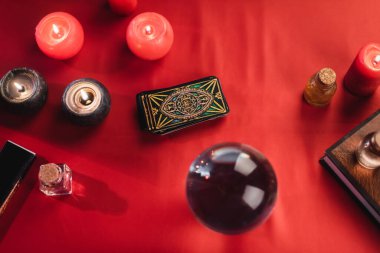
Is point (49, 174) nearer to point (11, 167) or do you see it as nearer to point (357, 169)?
point (11, 167)

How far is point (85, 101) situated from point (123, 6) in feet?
0.76

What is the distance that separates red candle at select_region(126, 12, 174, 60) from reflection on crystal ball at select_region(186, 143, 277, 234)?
0.30 meters

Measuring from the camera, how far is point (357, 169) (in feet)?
2.12

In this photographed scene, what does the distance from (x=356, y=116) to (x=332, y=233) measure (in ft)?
0.76

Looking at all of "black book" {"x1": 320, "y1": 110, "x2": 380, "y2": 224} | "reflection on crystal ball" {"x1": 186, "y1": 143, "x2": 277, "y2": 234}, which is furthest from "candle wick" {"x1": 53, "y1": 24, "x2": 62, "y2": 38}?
"black book" {"x1": 320, "y1": 110, "x2": 380, "y2": 224}

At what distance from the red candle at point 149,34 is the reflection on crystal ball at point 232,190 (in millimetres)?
296

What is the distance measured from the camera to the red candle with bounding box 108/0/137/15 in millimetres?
785

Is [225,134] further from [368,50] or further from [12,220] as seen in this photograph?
[12,220]

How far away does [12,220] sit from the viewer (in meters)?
0.68

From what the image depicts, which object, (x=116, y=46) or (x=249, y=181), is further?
(x=116, y=46)

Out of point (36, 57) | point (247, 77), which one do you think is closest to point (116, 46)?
point (36, 57)

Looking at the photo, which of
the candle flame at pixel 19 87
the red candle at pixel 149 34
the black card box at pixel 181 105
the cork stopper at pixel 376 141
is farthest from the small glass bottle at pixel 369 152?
the candle flame at pixel 19 87

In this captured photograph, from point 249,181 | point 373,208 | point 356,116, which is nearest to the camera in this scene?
point 249,181

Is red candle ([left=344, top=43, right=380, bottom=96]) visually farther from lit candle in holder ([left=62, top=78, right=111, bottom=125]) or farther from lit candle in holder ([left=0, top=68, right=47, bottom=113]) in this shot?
lit candle in holder ([left=0, top=68, right=47, bottom=113])
